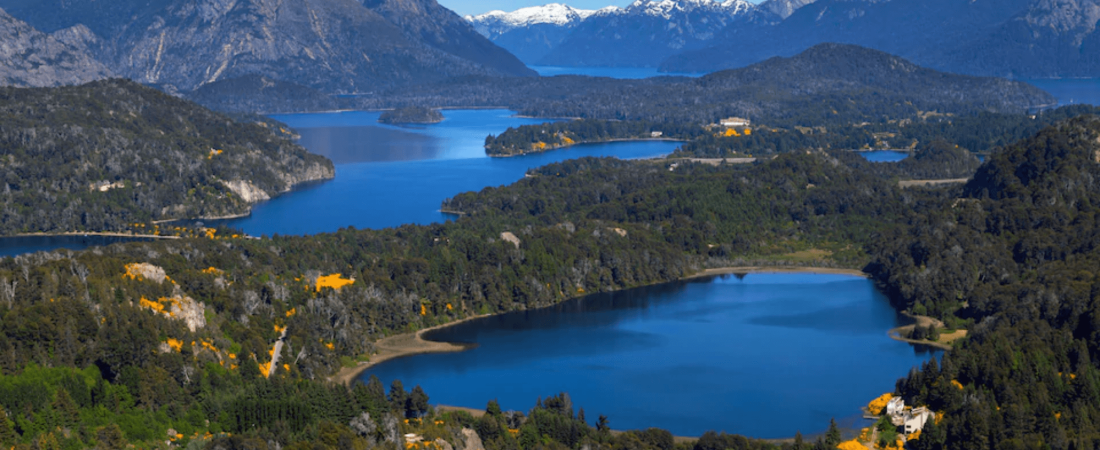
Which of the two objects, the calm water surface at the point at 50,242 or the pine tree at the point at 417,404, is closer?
the pine tree at the point at 417,404

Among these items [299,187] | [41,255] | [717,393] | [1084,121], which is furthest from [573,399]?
[299,187]

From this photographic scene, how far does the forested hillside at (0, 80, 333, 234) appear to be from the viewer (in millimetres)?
135000

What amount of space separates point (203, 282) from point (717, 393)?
31.6 meters

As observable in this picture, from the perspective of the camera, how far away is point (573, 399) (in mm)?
73375

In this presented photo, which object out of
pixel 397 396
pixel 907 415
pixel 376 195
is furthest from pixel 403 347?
pixel 376 195

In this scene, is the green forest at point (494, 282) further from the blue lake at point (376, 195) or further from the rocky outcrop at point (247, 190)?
the blue lake at point (376, 195)

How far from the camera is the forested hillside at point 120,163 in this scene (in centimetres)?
13500

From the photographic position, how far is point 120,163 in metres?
148

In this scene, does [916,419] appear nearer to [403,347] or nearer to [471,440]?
[471,440]

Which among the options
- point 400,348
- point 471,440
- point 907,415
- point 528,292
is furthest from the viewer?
point 528,292

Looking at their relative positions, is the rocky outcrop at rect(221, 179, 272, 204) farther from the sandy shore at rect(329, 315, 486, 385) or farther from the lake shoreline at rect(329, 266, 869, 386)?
the sandy shore at rect(329, 315, 486, 385)

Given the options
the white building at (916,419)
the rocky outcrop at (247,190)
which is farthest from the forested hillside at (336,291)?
the rocky outcrop at (247,190)

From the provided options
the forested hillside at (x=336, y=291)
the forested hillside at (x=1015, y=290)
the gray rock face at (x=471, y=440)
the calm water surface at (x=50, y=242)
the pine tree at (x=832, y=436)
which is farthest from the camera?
the calm water surface at (x=50, y=242)

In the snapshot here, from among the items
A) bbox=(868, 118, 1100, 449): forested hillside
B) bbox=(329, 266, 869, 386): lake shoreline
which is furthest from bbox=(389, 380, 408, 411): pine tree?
bbox=(868, 118, 1100, 449): forested hillside
